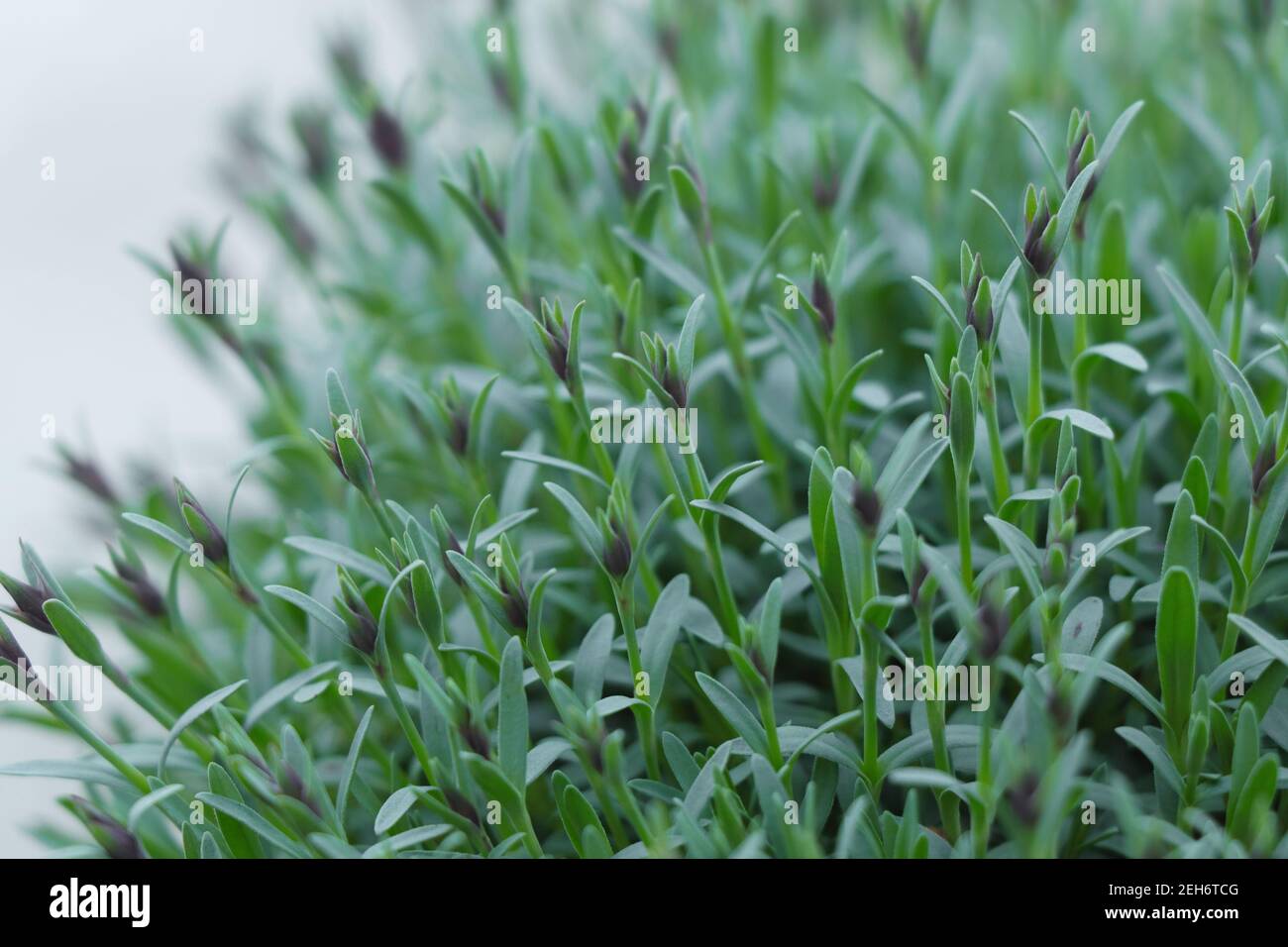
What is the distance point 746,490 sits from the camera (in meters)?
0.53

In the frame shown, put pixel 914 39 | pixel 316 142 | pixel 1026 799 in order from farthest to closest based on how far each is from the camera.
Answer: pixel 316 142 → pixel 914 39 → pixel 1026 799

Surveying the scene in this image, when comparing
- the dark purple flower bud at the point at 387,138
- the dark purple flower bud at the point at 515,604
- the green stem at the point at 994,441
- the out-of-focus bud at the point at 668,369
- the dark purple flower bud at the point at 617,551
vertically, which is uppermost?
the dark purple flower bud at the point at 387,138

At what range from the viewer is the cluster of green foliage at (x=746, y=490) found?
0.39 meters

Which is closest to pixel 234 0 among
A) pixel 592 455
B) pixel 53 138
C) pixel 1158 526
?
pixel 53 138

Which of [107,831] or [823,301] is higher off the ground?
[823,301]

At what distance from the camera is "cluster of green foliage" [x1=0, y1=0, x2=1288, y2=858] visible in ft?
1.29

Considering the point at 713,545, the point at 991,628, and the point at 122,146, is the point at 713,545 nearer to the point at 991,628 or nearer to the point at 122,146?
the point at 991,628

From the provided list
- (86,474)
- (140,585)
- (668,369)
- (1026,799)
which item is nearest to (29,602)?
(140,585)

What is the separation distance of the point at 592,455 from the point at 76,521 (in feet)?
1.09

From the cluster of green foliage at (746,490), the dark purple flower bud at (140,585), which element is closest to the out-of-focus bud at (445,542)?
the cluster of green foliage at (746,490)

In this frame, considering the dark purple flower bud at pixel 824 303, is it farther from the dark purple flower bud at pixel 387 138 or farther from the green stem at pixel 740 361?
the dark purple flower bud at pixel 387 138

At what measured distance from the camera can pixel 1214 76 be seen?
0.68 m

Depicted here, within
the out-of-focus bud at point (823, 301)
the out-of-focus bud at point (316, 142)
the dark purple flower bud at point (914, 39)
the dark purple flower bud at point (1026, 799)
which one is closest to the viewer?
the dark purple flower bud at point (1026, 799)

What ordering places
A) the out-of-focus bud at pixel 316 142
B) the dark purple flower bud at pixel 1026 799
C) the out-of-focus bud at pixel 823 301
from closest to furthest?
1. the dark purple flower bud at pixel 1026 799
2. the out-of-focus bud at pixel 823 301
3. the out-of-focus bud at pixel 316 142
